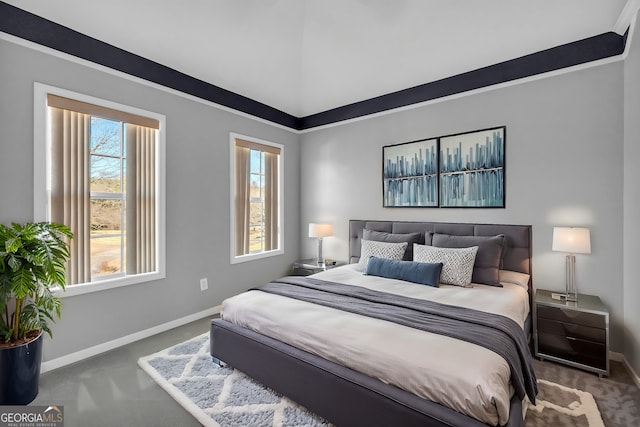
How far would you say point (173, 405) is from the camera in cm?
197

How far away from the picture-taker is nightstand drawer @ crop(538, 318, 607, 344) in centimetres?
230

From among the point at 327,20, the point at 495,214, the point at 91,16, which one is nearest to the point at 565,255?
the point at 495,214

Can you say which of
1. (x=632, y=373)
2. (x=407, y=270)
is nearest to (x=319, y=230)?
(x=407, y=270)

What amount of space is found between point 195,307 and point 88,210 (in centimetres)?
149

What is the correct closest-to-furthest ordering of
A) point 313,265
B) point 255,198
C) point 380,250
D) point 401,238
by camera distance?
1. point 380,250
2. point 401,238
3. point 313,265
4. point 255,198

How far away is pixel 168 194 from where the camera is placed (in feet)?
10.5

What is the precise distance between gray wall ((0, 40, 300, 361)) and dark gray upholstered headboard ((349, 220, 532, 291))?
1704mm

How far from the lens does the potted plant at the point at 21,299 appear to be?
6.19 ft

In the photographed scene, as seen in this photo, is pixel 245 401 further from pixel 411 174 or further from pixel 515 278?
pixel 411 174

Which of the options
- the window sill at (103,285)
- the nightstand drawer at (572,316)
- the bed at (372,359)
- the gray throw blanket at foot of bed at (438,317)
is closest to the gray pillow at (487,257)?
the bed at (372,359)

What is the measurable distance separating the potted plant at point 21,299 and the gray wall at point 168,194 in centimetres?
40

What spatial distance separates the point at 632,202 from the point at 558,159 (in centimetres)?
66

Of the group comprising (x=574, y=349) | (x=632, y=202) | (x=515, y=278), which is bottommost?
(x=574, y=349)

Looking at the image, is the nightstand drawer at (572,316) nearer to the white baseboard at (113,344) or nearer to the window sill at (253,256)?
the window sill at (253,256)
